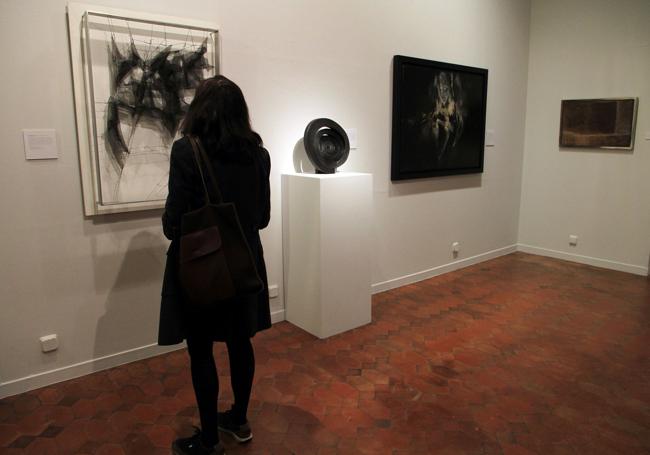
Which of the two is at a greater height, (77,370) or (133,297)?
(133,297)

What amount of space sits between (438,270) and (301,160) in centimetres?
201

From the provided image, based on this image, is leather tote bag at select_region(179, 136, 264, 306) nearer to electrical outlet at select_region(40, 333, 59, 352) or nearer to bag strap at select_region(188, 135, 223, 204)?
bag strap at select_region(188, 135, 223, 204)

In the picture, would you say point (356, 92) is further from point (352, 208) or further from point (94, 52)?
point (94, 52)

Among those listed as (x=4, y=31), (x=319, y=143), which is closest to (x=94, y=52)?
(x=4, y=31)

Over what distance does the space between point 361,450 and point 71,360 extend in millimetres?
Result: 1778

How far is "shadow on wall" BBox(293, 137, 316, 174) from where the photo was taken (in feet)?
12.3

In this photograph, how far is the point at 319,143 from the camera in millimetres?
3598

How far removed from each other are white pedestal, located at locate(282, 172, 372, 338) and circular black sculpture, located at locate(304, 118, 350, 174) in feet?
0.45

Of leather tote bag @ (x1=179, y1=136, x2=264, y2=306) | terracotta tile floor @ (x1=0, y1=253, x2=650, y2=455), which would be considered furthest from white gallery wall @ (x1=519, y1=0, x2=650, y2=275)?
leather tote bag @ (x1=179, y1=136, x2=264, y2=306)

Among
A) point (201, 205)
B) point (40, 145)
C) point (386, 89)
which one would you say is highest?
point (386, 89)

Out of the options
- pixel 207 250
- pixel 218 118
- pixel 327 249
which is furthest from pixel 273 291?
pixel 218 118

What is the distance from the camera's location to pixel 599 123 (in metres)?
5.13

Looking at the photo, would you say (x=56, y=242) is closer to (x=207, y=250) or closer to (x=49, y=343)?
(x=49, y=343)

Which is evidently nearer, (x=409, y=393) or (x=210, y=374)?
(x=210, y=374)
